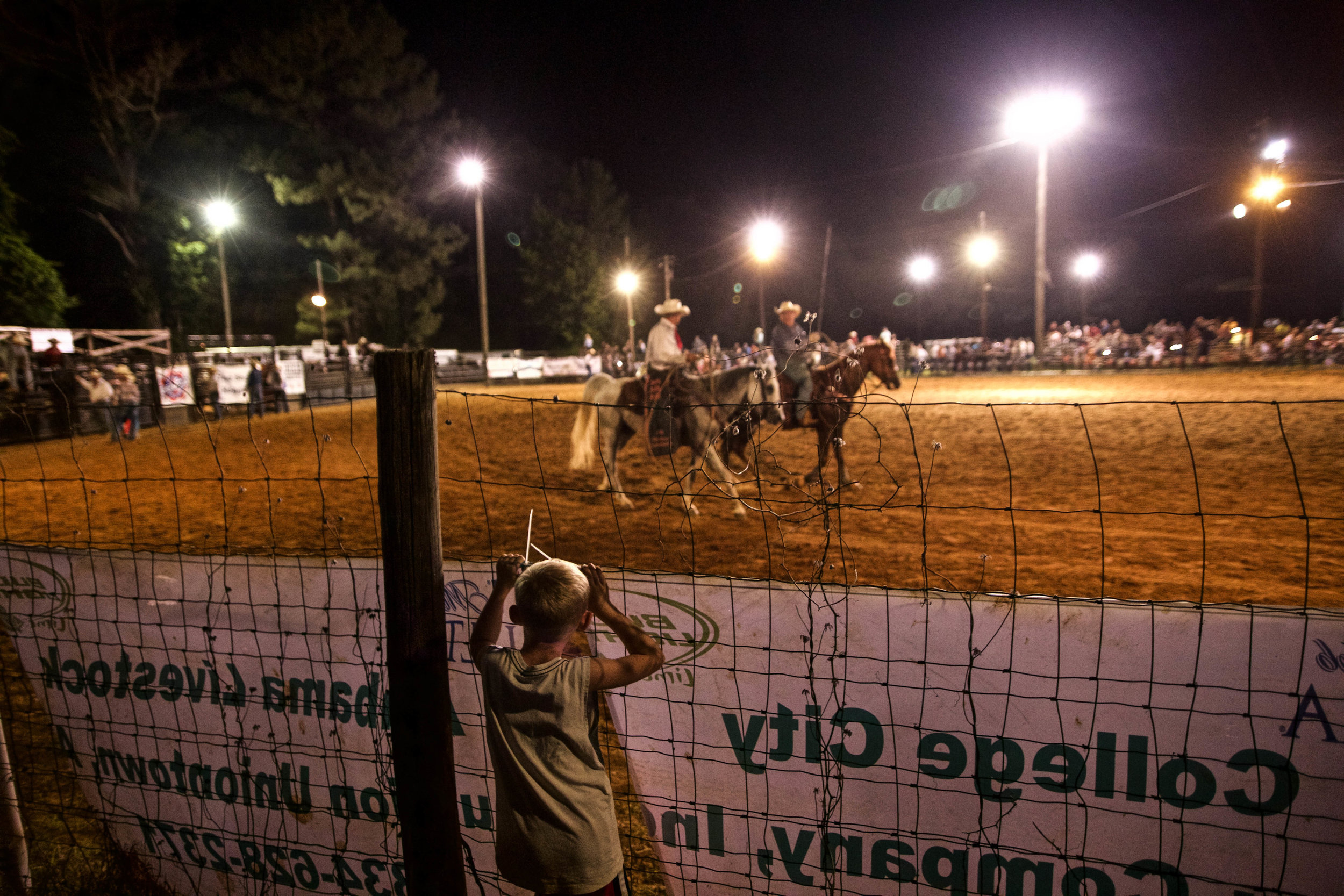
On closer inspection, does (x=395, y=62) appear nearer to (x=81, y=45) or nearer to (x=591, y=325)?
(x=81, y=45)

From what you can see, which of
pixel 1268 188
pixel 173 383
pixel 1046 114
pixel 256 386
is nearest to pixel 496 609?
pixel 256 386

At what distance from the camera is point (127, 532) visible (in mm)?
8719

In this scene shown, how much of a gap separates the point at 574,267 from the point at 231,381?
100 feet

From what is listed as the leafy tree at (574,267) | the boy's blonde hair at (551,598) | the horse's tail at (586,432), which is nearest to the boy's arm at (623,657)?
the boy's blonde hair at (551,598)

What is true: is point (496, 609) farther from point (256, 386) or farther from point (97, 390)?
point (256, 386)

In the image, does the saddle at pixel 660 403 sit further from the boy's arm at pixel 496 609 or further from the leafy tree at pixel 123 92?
the leafy tree at pixel 123 92

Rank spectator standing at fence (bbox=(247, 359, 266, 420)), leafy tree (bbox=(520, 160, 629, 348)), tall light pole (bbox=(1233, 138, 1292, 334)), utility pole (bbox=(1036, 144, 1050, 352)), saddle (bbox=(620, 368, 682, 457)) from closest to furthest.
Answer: saddle (bbox=(620, 368, 682, 457)), spectator standing at fence (bbox=(247, 359, 266, 420)), tall light pole (bbox=(1233, 138, 1292, 334)), utility pole (bbox=(1036, 144, 1050, 352)), leafy tree (bbox=(520, 160, 629, 348))

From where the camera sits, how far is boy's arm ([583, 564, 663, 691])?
220cm

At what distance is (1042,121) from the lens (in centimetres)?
2394

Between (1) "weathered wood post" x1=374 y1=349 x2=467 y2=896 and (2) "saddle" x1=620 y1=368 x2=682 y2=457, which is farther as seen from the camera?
(2) "saddle" x1=620 y1=368 x2=682 y2=457

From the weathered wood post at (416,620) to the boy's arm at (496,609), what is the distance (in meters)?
0.20

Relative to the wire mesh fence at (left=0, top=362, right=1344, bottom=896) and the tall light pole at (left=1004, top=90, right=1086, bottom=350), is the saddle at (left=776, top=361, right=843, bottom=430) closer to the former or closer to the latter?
the wire mesh fence at (left=0, top=362, right=1344, bottom=896)

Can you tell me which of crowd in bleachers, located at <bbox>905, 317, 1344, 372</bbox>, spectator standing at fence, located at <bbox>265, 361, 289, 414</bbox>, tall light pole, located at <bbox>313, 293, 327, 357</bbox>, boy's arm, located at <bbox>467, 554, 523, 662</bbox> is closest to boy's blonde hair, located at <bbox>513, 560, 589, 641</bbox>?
boy's arm, located at <bbox>467, 554, 523, 662</bbox>

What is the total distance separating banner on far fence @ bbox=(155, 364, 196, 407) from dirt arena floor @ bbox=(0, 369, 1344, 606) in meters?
3.16
